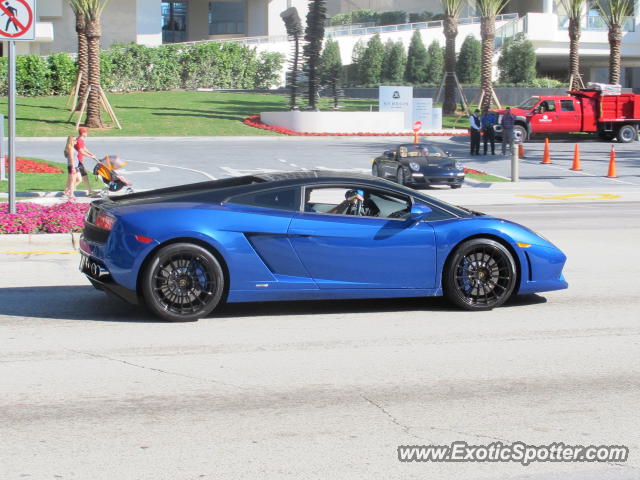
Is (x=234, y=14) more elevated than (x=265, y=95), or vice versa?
(x=234, y=14)

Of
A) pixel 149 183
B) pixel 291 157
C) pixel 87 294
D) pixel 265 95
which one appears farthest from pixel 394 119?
pixel 87 294

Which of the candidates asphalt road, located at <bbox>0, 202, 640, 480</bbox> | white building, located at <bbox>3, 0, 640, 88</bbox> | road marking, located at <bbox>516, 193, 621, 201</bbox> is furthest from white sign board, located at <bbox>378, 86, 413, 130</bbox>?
asphalt road, located at <bbox>0, 202, 640, 480</bbox>

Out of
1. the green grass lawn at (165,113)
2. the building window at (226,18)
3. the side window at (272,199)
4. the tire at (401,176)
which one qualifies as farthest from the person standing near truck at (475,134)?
the building window at (226,18)

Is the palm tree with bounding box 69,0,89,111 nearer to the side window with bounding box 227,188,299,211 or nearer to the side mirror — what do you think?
the side window with bounding box 227,188,299,211

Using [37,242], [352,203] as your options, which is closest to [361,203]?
[352,203]

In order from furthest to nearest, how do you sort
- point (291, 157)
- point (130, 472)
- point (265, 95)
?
1. point (265, 95)
2. point (291, 157)
3. point (130, 472)

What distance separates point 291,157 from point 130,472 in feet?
95.2

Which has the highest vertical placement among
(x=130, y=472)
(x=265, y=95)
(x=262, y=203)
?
(x=265, y=95)

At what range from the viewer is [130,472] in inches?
195

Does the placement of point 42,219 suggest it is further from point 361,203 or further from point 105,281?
point 361,203

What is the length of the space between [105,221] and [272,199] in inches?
58.9

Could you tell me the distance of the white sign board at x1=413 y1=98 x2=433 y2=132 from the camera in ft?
145

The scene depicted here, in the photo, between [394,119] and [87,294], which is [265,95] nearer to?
[394,119]

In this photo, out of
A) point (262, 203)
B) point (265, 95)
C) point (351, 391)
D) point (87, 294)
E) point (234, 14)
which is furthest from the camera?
point (234, 14)
